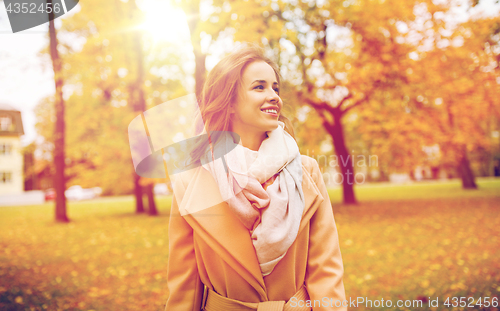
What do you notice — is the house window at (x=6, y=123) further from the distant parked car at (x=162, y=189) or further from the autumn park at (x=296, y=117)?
the distant parked car at (x=162, y=189)

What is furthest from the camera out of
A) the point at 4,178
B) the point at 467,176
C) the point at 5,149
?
the point at 467,176

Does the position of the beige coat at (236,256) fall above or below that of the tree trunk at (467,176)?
above

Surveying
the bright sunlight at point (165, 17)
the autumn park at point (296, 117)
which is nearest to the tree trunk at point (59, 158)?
the autumn park at point (296, 117)

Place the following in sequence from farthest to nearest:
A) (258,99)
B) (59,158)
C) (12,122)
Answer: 1. (59,158)
2. (12,122)
3. (258,99)

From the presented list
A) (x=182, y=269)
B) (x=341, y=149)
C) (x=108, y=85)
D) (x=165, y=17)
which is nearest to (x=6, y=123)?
(x=108, y=85)

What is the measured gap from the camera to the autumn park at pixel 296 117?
14.2 ft

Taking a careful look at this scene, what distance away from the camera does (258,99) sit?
1.57 metres

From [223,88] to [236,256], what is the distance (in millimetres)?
893

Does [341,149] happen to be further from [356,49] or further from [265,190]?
[265,190]

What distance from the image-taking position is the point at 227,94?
1639 millimetres

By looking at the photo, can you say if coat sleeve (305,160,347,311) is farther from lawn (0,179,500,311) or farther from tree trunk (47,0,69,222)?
tree trunk (47,0,69,222)

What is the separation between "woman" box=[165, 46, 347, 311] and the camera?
1.44 metres

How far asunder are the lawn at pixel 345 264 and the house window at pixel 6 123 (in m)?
3.10

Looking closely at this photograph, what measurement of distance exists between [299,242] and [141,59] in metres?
7.33
